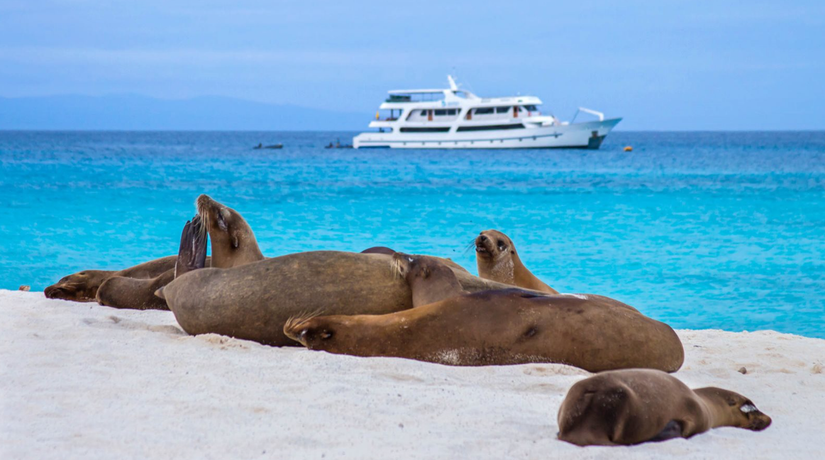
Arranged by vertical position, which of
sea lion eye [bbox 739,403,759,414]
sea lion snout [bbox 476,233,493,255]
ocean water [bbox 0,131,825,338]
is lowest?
ocean water [bbox 0,131,825,338]

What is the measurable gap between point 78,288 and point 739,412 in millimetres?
5165

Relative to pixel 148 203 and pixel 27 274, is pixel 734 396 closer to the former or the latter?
pixel 27 274

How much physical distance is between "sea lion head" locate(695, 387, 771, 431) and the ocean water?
589 cm

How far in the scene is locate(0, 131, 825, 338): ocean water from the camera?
11609 mm

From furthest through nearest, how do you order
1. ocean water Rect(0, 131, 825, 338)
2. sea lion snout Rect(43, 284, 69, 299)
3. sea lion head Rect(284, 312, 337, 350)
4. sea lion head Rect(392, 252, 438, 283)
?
ocean water Rect(0, 131, 825, 338), sea lion snout Rect(43, 284, 69, 299), sea lion head Rect(392, 252, 438, 283), sea lion head Rect(284, 312, 337, 350)

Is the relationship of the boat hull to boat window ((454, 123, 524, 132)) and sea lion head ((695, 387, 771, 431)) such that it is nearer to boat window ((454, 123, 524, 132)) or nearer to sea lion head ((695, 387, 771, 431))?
boat window ((454, 123, 524, 132))

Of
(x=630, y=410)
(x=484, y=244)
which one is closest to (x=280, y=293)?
(x=484, y=244)

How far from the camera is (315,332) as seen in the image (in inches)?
181

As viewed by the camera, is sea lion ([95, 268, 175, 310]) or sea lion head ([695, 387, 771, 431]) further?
sea lion ([95, 268, 175, 310])

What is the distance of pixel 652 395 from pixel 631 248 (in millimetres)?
12621

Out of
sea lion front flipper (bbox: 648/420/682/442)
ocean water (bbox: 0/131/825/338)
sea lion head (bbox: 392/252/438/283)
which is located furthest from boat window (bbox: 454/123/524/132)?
sea lion front flipper (bbox: 648/420/682/442)

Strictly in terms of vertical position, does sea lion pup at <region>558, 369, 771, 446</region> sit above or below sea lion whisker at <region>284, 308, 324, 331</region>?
above

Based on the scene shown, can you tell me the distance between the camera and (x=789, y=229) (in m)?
18.2

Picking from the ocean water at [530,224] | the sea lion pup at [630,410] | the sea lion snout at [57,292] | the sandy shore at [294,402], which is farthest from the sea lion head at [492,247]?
the ocean water at [530,224]
